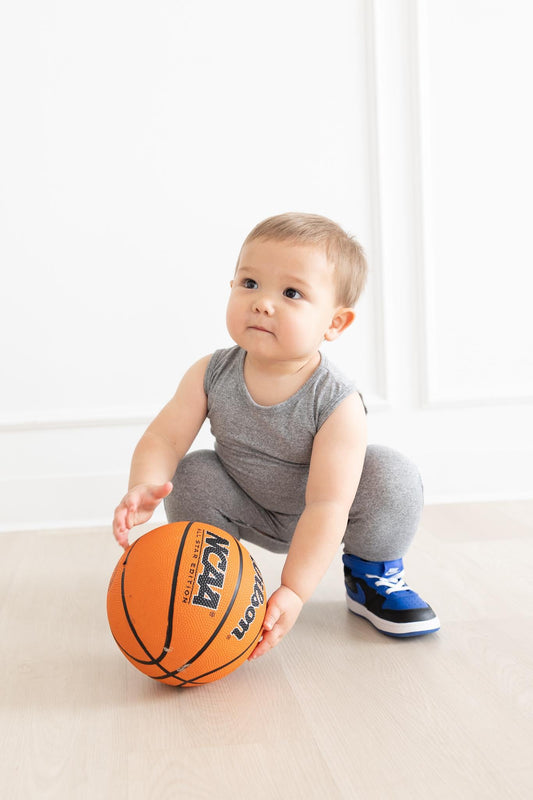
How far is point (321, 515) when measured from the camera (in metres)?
1.21

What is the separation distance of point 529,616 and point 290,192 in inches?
46.2

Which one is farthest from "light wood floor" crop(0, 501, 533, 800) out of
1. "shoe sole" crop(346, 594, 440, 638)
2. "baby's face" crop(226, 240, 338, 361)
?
"baby's face" crop(226, 240, 338, 361)

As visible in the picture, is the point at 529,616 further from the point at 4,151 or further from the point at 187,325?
the point at 4,151

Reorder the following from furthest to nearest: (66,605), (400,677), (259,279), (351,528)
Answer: (66,605) → (351,528) → (259,279) → (400,677)

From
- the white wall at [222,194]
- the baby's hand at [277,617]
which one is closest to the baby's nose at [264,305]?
the baby's hand at [277,617]

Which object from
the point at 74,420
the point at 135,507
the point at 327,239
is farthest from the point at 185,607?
the point at 74,420

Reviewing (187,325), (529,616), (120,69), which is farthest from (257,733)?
(120,69)

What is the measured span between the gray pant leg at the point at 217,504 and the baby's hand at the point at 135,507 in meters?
0.18

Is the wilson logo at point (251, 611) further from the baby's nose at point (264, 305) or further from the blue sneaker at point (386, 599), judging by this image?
the baby's nose at point (264, 305)

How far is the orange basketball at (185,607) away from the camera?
1.05 meters

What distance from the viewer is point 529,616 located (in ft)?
4.44

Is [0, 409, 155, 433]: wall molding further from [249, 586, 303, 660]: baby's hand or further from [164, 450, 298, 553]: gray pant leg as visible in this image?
[249, 586, 303, 660]: baby's hand

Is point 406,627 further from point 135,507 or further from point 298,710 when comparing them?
point 135,507

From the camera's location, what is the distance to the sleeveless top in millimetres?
1330
